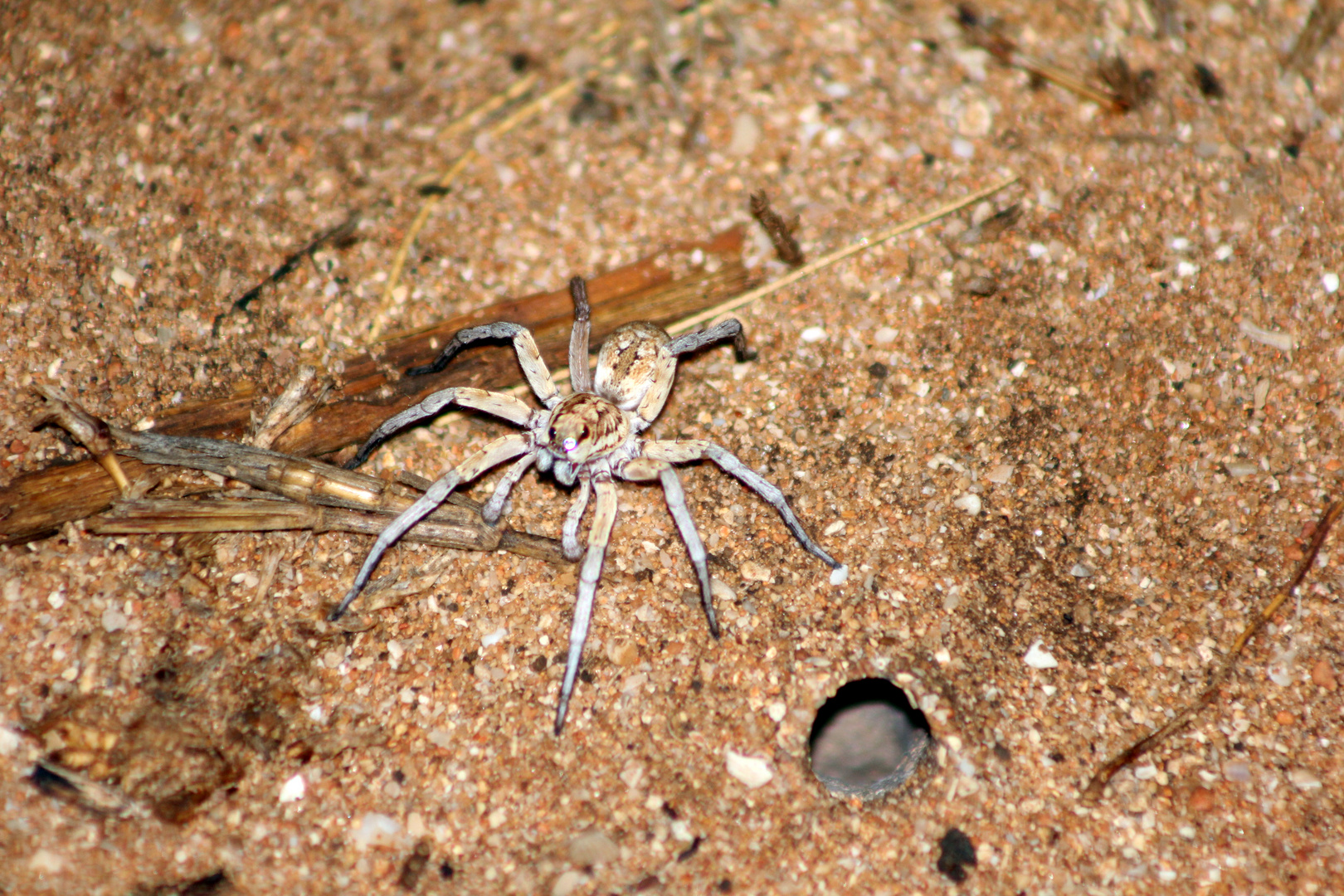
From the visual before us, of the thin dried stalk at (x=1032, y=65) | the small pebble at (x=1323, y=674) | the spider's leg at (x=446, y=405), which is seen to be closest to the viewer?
the small pebble at (x=1323, y=674)

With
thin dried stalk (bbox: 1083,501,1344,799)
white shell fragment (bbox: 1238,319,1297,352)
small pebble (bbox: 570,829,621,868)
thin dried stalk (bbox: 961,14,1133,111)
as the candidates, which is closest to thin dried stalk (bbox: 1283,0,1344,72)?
thin dried stalk (bbox: 961,14,1133,111)

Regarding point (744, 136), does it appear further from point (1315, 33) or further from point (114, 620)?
point (114, 620)

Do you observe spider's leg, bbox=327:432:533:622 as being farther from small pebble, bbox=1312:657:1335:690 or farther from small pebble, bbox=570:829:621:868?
small pebble, bbox=1312:657:1335:690

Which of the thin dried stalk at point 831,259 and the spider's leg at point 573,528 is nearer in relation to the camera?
the spider's leg at point 573,528

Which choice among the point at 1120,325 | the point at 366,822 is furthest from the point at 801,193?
the point at 366,822

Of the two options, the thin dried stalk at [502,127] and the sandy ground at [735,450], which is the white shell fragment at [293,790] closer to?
the sandy ground at [735,450]

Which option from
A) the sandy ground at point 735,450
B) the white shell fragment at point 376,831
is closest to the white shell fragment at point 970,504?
the sandy ground at point 735,450

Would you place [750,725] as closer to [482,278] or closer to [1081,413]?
[1081,413]

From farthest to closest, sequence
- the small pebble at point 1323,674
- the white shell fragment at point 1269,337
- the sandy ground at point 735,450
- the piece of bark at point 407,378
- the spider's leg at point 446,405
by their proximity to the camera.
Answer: the white shell fragment at point 1269,337, the spider's leg at point 446,405, the piece of bark at point 407,378, the small pebble at point 1323,674, the sandy ground at point 735,450
